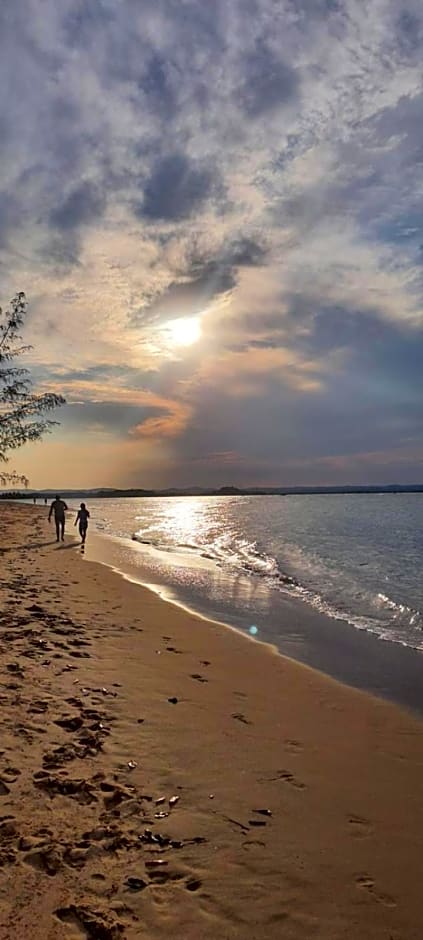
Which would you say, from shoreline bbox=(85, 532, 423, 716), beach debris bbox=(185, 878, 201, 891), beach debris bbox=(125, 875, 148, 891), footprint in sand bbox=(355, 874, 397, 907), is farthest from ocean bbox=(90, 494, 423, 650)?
beach debris bbox=(125, 875, 148, 891)

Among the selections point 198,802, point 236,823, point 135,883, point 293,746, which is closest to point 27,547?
point 293,746

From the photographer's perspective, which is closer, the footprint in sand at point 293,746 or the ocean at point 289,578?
the footprint in sand at point 293,746

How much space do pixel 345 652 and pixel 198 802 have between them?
7865mm

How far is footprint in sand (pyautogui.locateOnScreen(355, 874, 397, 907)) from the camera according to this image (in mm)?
4086

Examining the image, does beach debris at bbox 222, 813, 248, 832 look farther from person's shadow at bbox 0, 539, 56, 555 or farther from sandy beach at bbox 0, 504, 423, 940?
person's shadow at bbox 0, 539, 56, 555

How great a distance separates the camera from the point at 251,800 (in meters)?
5.33

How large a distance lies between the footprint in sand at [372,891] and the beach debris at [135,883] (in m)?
1.64

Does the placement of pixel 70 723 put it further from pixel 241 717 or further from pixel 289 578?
pixel 289 578

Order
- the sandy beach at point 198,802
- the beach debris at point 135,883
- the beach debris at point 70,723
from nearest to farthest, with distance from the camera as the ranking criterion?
the sandy beach at point 198,802, the beach debris at point 135,883, the beach debris at point 70,723

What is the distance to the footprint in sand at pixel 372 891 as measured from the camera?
4.09 meters

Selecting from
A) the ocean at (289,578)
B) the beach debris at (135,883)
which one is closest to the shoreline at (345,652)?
the ocean at (289,578)

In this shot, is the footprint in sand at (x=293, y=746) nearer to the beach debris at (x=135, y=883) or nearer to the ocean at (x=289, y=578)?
the beach debris at (x=135, y=883)

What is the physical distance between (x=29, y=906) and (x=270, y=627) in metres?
11.3

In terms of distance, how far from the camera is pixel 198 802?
17.0 ft
